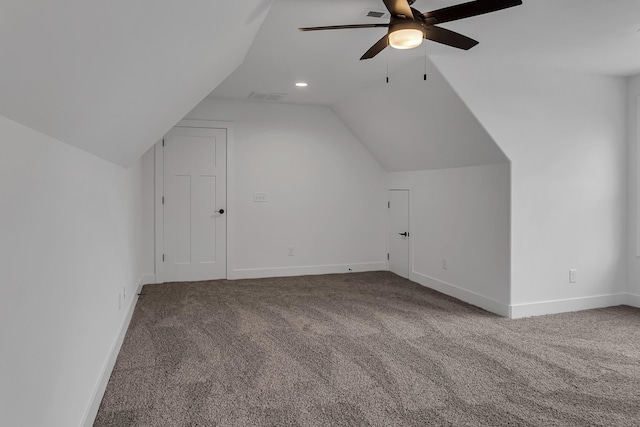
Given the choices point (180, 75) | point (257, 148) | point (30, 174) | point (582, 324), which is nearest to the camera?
point (30, 174)

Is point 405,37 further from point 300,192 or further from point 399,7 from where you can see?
point 300,192

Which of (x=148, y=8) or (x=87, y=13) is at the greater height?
(x=148, y=8)

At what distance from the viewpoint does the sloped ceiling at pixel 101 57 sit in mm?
899

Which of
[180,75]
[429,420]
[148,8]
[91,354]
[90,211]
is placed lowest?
[429,420]

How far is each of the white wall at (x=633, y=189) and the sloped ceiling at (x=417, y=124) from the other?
157cm

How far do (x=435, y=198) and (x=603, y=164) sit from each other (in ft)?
5.58

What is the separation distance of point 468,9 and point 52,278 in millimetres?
2218

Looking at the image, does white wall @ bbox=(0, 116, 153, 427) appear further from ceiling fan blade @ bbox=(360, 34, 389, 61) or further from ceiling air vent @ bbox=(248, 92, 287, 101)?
ceiling air vent @ bbox=(248, 92, 287, 101)

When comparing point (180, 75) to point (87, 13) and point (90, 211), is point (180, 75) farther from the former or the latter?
point (87, 13)

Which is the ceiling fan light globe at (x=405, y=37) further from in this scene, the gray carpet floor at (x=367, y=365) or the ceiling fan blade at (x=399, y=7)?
the gray carpet floor at (x=367, y=365)

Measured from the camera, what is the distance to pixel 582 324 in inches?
159

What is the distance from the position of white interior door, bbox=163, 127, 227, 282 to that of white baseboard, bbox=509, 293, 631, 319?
11.6 feet

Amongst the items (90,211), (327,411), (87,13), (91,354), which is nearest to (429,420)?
(327,411)

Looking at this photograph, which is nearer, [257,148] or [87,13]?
[87,13]
